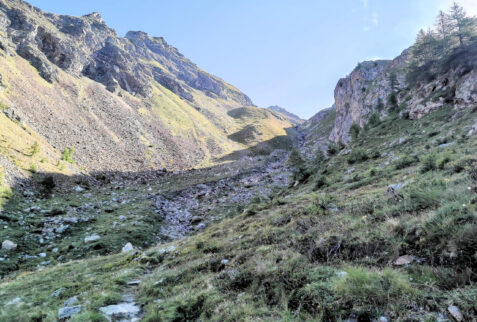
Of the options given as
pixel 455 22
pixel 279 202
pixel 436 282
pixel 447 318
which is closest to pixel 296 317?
pixel 447 318

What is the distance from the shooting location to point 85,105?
46.4 meters

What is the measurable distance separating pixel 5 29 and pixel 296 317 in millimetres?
69673

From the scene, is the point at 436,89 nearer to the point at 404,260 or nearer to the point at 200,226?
the point at 200,226

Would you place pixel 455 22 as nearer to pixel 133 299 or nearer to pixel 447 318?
pixel 447 318

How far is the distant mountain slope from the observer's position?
107ft

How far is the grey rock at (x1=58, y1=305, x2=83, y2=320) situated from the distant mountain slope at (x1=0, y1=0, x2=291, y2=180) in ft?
71.4

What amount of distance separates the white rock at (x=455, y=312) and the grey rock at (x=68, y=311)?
6.90m

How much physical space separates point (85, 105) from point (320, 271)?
5635cm

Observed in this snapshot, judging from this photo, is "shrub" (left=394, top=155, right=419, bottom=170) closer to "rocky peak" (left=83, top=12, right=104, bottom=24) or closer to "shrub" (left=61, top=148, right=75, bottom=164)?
"shrub" (left=61, top=148, right=75, bottom=164)

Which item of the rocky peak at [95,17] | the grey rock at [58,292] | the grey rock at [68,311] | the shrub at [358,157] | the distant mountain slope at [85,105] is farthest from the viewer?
the rocky peak at [95,17]

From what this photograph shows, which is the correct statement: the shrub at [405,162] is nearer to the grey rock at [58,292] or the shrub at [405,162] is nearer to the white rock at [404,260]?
the white rock at [404,260]

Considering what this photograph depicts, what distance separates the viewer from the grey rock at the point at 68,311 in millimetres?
4902

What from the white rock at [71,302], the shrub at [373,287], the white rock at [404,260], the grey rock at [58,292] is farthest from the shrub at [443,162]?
the grey rock at [58,292]

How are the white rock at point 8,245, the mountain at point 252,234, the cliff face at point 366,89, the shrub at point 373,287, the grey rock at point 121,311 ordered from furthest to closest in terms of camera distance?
the cliff face at point 366,89, the white rock at point 8,245, the grey rock at point 121,311, the mountain at point 252,234, the shrub at point 373,287
